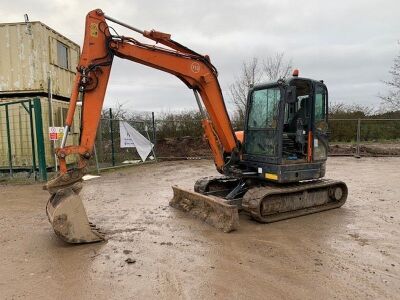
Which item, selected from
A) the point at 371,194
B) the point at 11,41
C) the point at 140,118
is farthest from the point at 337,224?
the point at 140,118

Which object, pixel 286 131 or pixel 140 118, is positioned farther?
pixel 140 118

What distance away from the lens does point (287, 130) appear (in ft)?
22.1

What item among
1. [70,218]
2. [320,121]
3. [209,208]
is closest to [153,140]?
[320,121]

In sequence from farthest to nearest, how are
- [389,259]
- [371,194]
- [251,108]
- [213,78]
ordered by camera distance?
[371,194] → [251,108] → [213,78] → [389,259]

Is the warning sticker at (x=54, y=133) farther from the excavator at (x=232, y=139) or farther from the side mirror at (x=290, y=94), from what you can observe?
the side mirror at (x=290, y=94)

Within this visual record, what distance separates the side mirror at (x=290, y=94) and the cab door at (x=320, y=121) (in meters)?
0.64

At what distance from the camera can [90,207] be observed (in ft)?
24.0

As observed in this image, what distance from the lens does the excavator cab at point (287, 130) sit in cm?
626

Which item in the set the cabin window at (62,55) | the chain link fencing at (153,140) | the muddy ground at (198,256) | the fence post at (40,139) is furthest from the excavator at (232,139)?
the cabin window at (62,55)

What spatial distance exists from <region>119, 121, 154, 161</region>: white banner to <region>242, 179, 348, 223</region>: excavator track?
8636mm

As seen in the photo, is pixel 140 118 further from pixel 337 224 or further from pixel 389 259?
pixel 389 259

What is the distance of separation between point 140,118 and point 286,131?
1144 cm

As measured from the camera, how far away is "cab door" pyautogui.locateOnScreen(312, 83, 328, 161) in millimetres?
6680

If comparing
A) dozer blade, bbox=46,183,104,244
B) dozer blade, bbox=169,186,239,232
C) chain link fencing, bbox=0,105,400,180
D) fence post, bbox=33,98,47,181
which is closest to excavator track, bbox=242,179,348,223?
dozer blade, bbox=169,186,239,232
